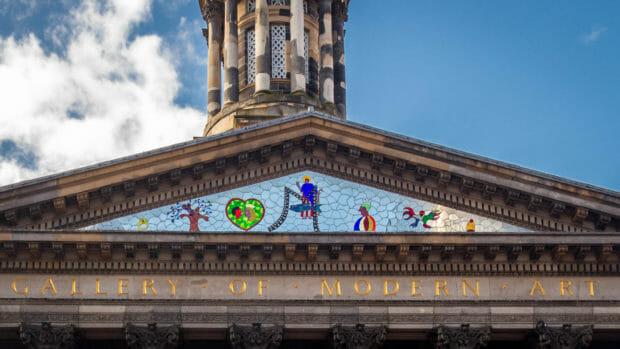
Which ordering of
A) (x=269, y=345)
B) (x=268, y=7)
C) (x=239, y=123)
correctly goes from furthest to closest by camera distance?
(x=268, y=7)
(x=239, y=123)
(x=269, y=345)

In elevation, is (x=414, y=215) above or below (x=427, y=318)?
above

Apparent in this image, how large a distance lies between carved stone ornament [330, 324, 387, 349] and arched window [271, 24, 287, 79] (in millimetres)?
15944

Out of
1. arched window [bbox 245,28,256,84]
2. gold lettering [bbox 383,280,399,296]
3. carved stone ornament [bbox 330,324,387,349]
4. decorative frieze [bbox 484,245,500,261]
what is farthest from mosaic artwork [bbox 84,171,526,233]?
arched window [bbox 245,28,256,84]

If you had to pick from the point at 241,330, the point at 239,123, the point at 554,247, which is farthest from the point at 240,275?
the point at 239,123

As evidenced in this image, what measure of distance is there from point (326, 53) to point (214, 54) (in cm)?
440

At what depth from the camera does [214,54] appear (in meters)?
47.1

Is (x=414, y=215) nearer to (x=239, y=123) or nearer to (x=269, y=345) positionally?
(x=269, y=345)

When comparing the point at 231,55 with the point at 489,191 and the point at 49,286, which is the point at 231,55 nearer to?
the point at 489,191

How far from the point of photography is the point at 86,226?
102ft

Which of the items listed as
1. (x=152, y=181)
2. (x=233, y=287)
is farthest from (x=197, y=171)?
(x=233, y=287)

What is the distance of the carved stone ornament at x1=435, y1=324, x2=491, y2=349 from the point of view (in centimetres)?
2991

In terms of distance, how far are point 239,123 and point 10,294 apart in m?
12.8

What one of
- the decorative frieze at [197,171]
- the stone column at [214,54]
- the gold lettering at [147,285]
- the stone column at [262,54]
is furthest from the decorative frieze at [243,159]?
the stone column at [214,54]

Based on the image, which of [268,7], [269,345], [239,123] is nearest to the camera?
[269,345]
